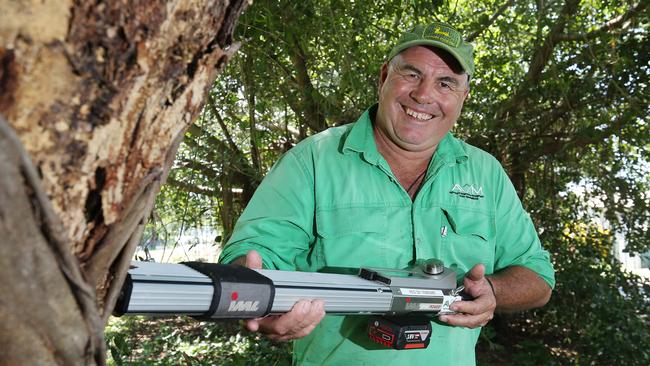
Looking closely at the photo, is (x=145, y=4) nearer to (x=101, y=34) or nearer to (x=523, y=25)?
(x=101, y=34)

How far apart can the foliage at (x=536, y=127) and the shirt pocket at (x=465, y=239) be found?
97.2 inches

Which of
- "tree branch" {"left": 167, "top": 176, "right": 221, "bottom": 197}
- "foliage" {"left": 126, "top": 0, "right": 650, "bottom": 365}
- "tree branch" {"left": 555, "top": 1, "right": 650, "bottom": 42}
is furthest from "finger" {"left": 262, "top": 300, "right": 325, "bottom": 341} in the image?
"tree branch" {"left": 555, "top": 1, "right": 650, "bottom": 42}

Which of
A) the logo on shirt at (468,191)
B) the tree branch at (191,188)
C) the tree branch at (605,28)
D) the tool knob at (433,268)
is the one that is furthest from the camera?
the tree branch at (191,188)

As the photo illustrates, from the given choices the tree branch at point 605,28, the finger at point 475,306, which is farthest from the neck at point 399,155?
the tree branch at point 605,28

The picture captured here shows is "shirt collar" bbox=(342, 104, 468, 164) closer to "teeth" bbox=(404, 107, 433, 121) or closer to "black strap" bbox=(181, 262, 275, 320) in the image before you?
"teeth" bbox=(404, 107, 433, 121)

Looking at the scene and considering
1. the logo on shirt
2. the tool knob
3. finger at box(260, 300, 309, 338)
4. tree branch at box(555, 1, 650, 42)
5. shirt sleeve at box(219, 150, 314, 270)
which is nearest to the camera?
finger at box(260, 300, 309, 338)

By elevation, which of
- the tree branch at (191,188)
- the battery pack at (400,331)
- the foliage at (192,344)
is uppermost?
the battery pack at (400,331)

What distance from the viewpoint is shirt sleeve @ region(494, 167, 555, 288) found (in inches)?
103

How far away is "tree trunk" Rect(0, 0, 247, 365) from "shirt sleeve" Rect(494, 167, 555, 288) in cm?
191

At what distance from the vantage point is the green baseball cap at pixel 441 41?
2.60m

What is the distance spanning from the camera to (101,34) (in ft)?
2.65

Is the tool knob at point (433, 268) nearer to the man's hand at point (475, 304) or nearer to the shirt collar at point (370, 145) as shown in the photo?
the man's hand at point (475, 304)

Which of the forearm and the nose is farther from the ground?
the nose

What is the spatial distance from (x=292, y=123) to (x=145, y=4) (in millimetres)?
5330
